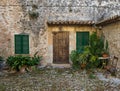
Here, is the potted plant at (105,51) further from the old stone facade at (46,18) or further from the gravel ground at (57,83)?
the gravel ground at (57,83)

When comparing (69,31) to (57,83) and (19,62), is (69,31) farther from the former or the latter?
(57,83)

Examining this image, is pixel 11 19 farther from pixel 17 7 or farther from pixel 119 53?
pixel 119 53

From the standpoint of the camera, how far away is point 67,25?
1331 cm

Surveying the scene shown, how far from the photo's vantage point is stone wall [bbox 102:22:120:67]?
10300 mm

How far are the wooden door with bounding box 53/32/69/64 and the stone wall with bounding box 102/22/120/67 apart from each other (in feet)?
8.63

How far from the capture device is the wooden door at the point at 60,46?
13.5 metres

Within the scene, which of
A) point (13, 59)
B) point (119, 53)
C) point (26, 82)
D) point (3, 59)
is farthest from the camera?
point (3, 59)

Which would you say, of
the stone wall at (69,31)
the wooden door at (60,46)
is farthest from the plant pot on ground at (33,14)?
the wooden door at (60,46)

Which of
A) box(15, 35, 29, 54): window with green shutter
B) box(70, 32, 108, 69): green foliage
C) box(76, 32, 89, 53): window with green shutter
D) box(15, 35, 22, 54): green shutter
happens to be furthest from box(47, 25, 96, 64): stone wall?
box(15, 35, 22, 54): green shutter

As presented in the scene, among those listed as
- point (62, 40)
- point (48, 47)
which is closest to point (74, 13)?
point (62, 40)

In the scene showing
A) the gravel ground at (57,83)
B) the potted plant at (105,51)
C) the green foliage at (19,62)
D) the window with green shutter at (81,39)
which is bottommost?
the gravel ground at (57,83)

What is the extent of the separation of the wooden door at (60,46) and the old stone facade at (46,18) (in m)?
0.22

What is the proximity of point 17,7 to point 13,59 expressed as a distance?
10.9ft

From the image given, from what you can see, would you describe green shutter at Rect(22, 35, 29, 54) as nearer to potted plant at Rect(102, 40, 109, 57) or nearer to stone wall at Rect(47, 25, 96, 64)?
stone wall at Rect(47, 25, 96, 64)
